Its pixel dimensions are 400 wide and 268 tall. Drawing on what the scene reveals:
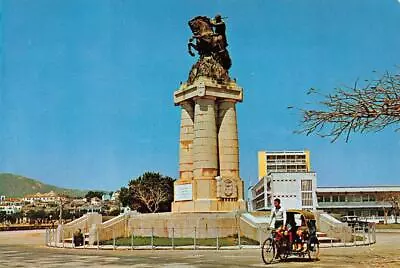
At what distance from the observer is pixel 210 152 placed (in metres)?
28.2

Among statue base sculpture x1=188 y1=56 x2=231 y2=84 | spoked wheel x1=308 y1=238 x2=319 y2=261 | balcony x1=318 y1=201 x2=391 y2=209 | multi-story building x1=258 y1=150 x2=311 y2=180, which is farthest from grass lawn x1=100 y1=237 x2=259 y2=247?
multi-story building x1=258 y1=150 x2=311 y2=180

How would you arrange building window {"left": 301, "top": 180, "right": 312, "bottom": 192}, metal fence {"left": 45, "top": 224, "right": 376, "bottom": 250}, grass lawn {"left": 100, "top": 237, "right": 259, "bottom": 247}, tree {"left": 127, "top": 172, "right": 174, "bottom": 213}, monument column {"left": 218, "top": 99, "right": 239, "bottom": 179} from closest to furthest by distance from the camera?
metal fence {"left": 45, "top": 224, "right": 376, "bottom": 250} < grass lawn {"left": 100, "top": 237, "right": 259, "bottom": 247} < monument column {"left": 218, "top": 99, "right": 239, "bottom": 179} < tree {"left": 127, "top": 172, "right": 174, "bottom": 213} < building window {"left": 301, "top": 180, "right": 312, "bottom": 192}

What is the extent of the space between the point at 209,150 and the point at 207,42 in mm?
6013

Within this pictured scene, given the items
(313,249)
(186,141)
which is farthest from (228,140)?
(313,249)

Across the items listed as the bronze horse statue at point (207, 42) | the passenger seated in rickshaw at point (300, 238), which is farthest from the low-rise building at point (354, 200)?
the passenger seated in rickshaw at point (300, 238)

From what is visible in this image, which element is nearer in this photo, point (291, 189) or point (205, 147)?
point (205, 147)

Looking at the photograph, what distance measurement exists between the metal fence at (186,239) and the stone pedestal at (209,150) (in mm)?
1879

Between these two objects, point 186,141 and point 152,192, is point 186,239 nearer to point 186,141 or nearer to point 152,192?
point 186,141

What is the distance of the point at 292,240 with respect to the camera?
1616 cm

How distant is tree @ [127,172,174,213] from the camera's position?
229 feet

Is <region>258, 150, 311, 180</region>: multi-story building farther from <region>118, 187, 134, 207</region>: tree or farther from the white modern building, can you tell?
<region>118, 187, 134, 207</region>: tree

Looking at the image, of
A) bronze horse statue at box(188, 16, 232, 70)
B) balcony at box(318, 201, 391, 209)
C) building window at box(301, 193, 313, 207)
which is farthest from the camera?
building window at box(301, 193, 313, 207)

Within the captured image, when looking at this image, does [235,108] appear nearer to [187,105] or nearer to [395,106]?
[187,105]

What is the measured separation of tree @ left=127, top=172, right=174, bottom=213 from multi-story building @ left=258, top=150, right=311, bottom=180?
6124 cm
